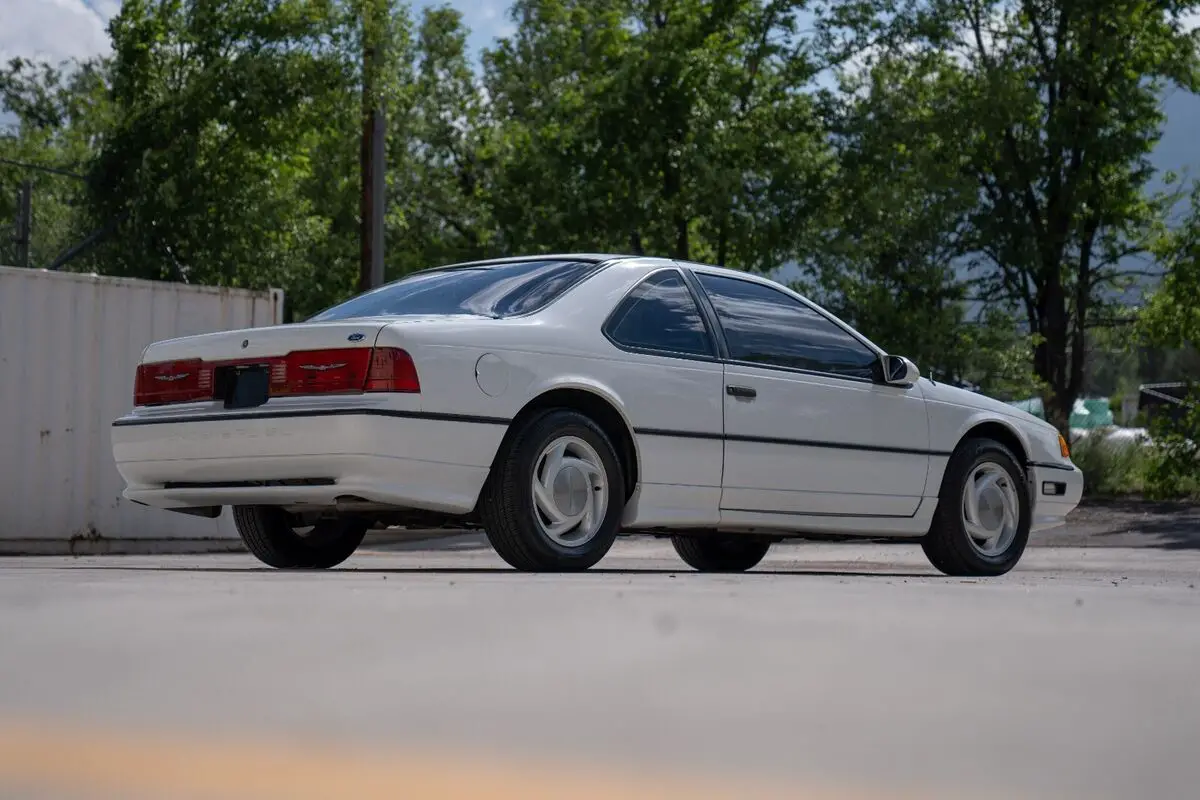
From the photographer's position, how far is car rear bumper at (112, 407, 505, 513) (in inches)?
265

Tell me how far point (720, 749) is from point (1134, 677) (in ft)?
3.07

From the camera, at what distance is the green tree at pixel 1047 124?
3198cm

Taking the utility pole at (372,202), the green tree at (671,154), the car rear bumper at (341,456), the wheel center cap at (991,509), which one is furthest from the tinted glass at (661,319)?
the green tree at (671,154)

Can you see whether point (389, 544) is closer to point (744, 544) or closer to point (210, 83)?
point (744, 544)

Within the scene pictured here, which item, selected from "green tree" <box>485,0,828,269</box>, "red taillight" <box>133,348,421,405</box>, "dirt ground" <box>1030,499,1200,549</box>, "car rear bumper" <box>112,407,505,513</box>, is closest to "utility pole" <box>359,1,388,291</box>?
"green tree" <box>485,0,828,269</box>

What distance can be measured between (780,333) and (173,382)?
2.86 meters

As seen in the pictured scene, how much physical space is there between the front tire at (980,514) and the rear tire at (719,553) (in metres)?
1.08

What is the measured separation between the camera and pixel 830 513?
8359 millimetres

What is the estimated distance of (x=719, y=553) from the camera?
984 cm

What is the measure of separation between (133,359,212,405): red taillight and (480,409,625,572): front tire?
4.66 ft

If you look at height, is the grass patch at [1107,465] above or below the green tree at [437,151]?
below

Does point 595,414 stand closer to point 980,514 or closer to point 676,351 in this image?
point 676,351

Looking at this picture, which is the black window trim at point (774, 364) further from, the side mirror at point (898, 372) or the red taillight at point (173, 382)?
the red taillight at point (173, 382)

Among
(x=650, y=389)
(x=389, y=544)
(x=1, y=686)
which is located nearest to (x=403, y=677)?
(x=1, y=686)
